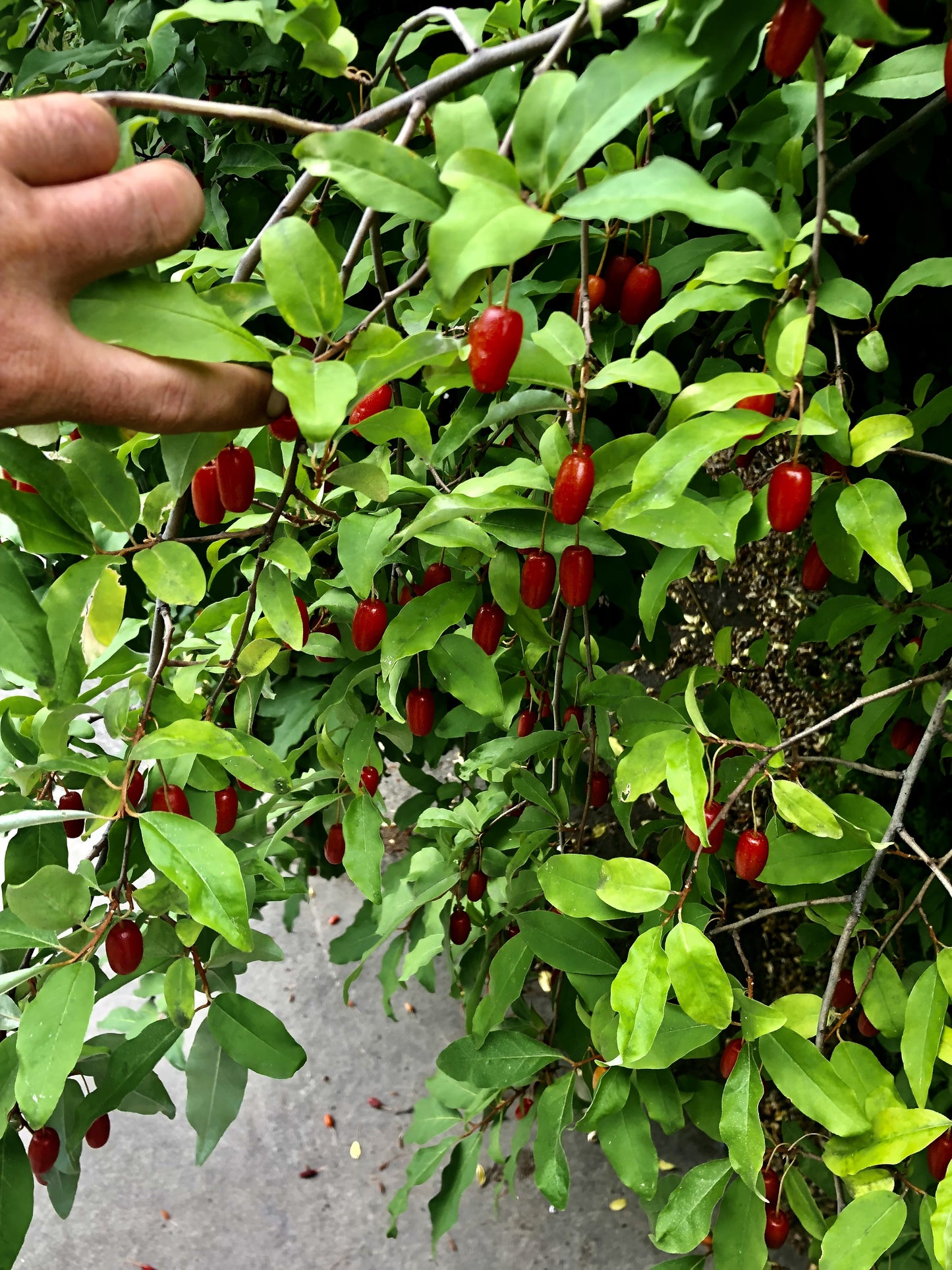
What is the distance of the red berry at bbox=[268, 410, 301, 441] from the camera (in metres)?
0.67

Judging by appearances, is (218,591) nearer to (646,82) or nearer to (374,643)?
(374,643)

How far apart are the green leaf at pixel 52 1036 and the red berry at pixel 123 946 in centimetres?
9

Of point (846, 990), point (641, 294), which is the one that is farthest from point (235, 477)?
point (846, 990)

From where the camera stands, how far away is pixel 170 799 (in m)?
0.96

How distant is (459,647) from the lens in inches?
37.8

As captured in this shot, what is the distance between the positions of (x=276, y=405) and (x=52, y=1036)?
59 cm

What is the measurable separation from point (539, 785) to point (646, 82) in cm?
77

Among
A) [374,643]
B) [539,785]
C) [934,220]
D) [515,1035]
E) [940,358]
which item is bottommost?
[515,1035]

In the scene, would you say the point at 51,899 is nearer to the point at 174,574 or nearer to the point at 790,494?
the point at 174,574

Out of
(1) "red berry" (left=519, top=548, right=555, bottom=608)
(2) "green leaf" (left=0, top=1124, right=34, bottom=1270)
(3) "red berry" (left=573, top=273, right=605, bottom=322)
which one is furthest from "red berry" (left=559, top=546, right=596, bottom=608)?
(2) "green leaf" (left=0, top=1124, right=34, bottom=1270)

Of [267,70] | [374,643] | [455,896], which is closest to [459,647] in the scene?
[374,643]

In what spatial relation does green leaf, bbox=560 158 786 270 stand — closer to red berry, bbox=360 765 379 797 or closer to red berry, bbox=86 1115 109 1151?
red berry, bbox=360 765 379 797

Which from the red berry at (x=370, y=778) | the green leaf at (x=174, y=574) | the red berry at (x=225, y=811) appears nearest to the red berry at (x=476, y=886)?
the red berry at (x=370, y=778)

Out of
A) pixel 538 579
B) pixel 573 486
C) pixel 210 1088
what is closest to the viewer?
pixel 573 486
